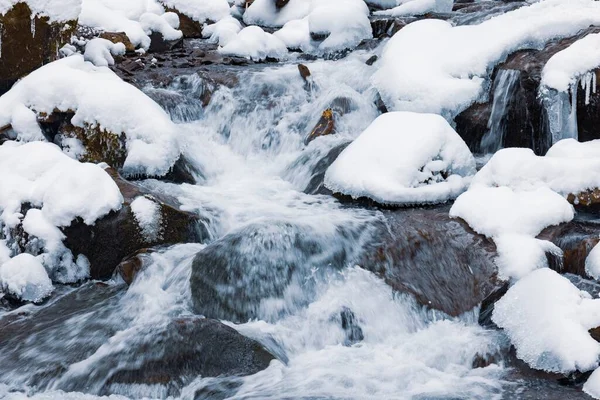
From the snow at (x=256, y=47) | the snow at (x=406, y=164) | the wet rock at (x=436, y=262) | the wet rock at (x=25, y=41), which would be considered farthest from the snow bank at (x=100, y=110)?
the snow at (x=256, y=47)

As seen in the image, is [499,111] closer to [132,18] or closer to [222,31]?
[222,31]

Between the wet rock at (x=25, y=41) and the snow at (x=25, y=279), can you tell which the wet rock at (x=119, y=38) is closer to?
the wet rock at (x=25, y=41)

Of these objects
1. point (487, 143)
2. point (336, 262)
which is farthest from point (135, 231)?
point (487, 143)

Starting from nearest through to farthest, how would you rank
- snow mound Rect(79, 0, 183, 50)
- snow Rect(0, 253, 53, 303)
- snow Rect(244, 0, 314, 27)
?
snow Rect(0, 253, 53, 303) < snow mound Rect(79, 0, 183, 50) < snow Rect(244, 0, 314, 27)

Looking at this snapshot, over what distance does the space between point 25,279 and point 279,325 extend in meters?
1.96

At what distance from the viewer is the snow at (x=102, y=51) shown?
8805mm

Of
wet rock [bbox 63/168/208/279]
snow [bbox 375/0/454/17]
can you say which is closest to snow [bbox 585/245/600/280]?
wet rock [bbox 63/168/208/279]

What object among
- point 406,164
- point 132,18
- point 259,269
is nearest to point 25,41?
point 132,18

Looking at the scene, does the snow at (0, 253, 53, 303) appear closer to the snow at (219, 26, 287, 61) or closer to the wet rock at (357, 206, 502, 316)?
the wet rock at (357, 206, 502, 316)

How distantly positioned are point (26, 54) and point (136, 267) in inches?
139

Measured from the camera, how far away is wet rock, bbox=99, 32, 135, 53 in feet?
31.3

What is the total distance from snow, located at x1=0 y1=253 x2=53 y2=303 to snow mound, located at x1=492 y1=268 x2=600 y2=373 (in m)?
3.28

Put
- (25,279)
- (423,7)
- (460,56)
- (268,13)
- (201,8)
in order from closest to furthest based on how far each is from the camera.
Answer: (25,279), (460,56), (423,7), (201,8), (268,13)

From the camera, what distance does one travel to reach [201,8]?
459 inches
